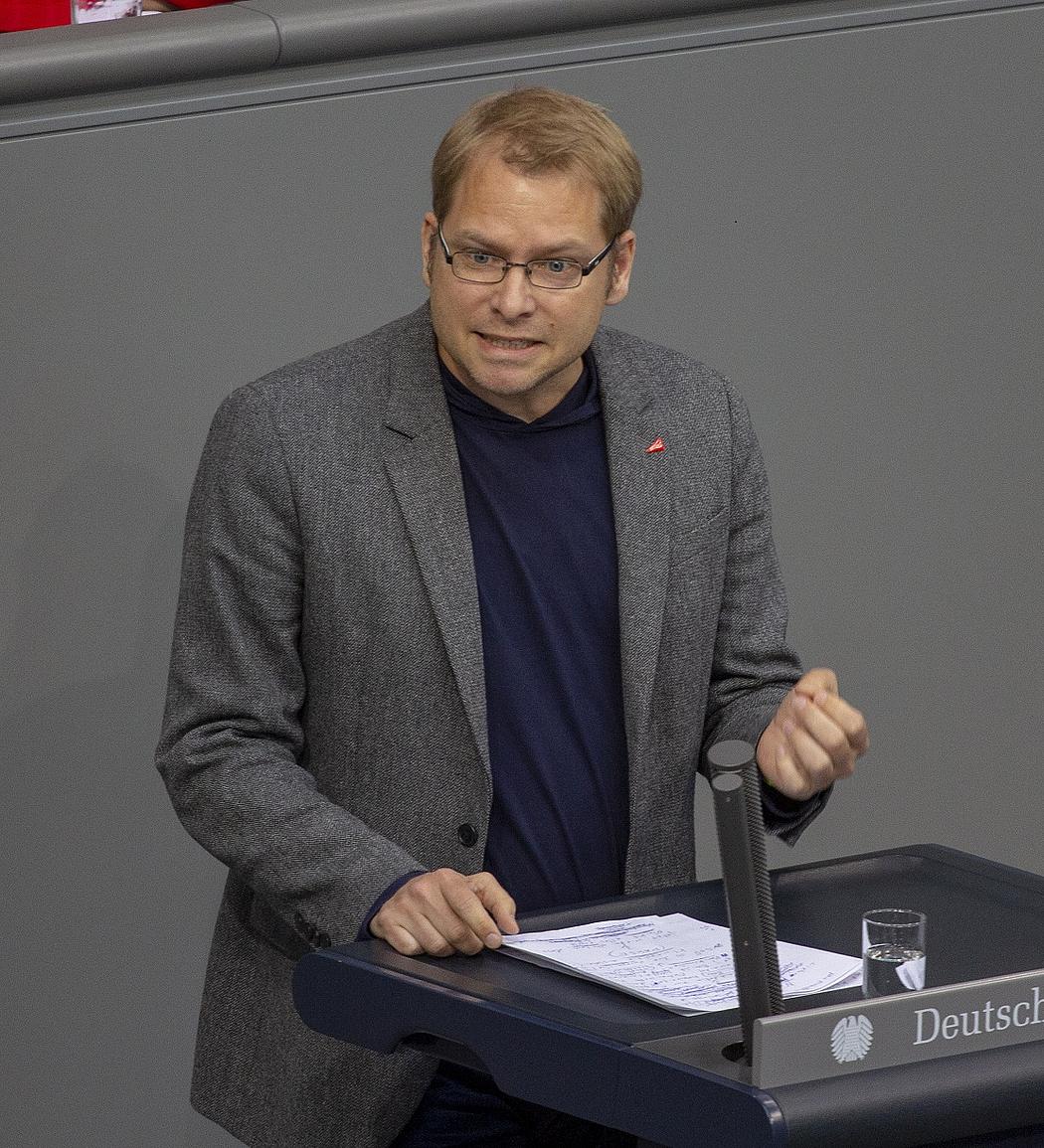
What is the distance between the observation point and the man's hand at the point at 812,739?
1.81 m

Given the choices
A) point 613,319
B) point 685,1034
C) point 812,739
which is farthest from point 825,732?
point 613,319

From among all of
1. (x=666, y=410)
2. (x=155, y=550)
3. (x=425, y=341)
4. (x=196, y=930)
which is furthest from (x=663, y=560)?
(x=196, y=930)

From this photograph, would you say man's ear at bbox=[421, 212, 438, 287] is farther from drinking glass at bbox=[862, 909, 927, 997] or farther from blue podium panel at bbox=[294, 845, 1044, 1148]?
drinking glass at bbox=[862, 909, 927, 997]

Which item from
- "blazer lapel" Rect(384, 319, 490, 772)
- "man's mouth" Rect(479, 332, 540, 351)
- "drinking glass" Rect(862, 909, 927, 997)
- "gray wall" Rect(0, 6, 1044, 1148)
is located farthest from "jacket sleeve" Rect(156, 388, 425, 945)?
"gray wall" Rect(0, 6, 1044, 1148)

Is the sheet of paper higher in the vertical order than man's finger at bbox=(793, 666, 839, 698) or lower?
lower

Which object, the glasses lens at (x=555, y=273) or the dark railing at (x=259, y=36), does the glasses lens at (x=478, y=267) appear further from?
the dark railing at (x=259, y=36)

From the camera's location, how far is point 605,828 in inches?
80.9

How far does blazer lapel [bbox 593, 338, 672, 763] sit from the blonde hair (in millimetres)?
195

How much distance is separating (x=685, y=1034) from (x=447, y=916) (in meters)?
0.29

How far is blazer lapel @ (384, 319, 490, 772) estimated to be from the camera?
199 cm

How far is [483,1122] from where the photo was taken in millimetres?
1937

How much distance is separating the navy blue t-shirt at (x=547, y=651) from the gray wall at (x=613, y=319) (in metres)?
0.86

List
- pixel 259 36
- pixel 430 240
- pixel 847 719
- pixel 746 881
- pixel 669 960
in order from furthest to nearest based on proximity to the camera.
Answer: pixel 259 36
pixel 430 240
pixel 847 719
pixel 669 960
pixel 746 881

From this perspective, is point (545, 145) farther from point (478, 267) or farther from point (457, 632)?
point (457, 632)
